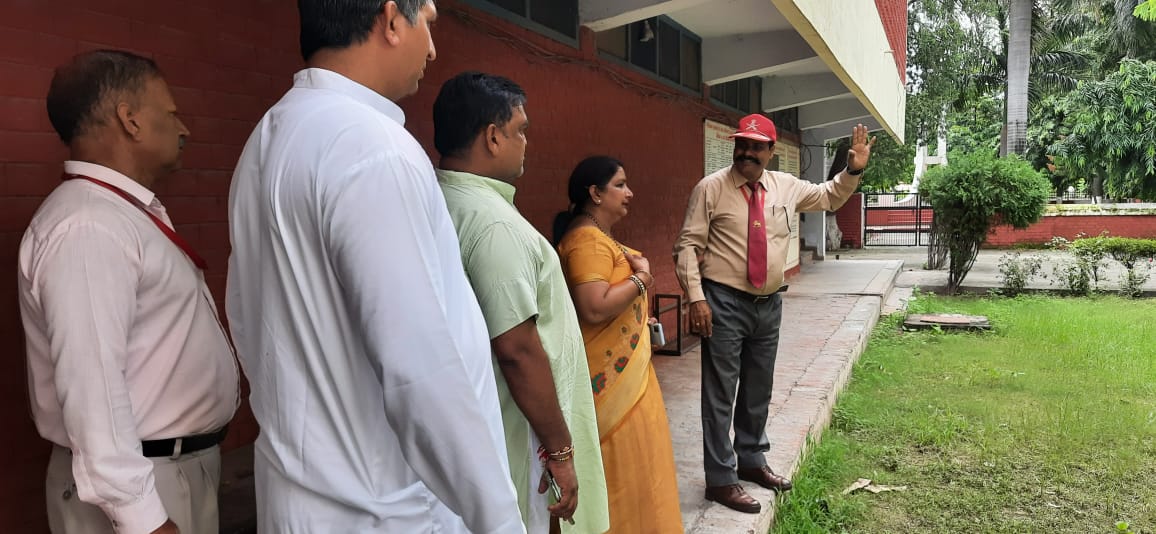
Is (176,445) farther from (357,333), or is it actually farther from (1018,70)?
(1018,70)

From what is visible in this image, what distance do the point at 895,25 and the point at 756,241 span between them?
30.0ft

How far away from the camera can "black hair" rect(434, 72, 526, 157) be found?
176cm

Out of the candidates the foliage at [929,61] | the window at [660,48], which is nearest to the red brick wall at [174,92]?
the window at [660,48]

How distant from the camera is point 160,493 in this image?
62.2 inches

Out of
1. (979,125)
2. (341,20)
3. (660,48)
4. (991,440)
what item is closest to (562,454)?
(341,20)

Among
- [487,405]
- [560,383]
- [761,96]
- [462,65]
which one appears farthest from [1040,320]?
[487,405]

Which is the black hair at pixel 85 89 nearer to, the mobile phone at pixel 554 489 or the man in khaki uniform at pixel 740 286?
the mobile phone at pixel 554 489

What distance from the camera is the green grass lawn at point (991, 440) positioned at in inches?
141

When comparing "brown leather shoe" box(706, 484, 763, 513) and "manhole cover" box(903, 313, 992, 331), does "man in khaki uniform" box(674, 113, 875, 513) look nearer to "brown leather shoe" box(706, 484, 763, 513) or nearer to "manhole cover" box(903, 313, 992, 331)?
"brown leather shoe" box(706, 484, 763, 513)

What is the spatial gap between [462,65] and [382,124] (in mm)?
3030

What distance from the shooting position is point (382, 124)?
3.61 feet

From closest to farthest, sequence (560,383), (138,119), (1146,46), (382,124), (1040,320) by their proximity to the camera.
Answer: (382,124)
(138,119)
(560,383)
(1040,320)
(1146,46)

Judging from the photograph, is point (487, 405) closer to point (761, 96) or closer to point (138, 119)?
point (138, 119)

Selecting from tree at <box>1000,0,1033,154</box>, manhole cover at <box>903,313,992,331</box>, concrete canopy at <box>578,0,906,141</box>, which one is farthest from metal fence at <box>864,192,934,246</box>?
manhole cover at <box>903,313,992,331</box>
